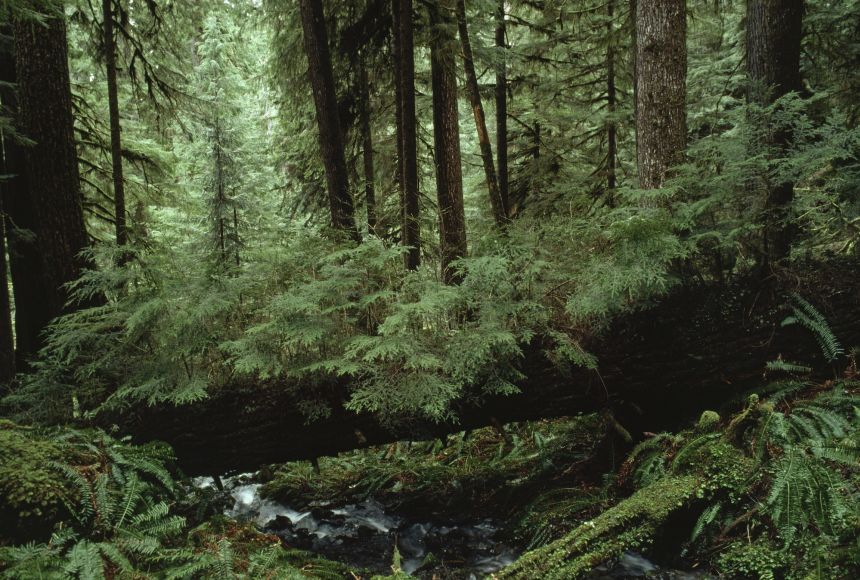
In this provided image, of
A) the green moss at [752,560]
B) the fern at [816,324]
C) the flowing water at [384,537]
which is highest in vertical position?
the fern at [816,324]

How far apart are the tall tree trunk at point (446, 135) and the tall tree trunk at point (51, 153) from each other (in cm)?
519

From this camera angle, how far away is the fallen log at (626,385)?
454 centimetres

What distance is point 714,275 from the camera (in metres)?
4.81

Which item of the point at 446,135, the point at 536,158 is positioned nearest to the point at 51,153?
the point at 446,135

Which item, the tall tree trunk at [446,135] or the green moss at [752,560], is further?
the tall tree trunk at [446,135]

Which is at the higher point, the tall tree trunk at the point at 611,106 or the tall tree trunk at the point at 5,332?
the tall tree trunk at the point at 611,106

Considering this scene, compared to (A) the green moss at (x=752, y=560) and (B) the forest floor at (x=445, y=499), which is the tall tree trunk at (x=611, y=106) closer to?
(B) the forest floor at (x=445, y=499)

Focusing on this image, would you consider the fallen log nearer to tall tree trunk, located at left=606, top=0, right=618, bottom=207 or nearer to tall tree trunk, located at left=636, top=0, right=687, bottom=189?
tall tree trunk, located at left=636, top=0, right=687, bottom=189

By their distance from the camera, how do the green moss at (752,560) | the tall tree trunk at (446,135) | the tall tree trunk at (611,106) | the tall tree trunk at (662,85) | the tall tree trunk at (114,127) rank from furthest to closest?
1. the tall tree trunk at (611,106)
2. the tall tree trunk at (446,135)
3. the tall tree trunk at (114,127)
4. the tall tree trunk at (662,85)
5. the green moss at (752,560)

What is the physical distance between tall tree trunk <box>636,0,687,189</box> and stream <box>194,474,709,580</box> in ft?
13.5

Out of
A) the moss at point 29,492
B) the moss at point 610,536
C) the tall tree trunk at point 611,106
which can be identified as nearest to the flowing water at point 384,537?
the moss at point 610,536

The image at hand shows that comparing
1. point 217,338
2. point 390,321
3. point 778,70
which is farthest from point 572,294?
point 778,70

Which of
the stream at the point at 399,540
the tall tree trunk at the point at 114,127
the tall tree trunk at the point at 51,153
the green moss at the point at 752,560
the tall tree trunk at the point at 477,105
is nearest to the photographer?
the green moss at the point at 752,560

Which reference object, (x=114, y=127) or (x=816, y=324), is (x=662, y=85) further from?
(x=114, y=127)
